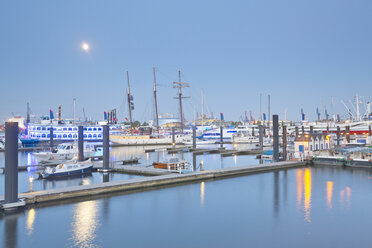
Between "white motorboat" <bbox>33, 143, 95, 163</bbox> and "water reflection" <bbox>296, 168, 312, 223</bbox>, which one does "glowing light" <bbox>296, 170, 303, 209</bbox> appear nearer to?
"water reflection" <bbox>296, 168, 312, 223</bbox>

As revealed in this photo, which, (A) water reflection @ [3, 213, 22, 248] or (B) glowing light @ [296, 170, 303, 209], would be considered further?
(B) glowing light @ [296, 170, 303, 209]

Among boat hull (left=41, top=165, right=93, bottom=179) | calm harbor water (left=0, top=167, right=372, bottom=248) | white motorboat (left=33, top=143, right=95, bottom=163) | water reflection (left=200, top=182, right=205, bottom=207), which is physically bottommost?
calm harbor water (left=0, top=167, right=372, bottom=248)

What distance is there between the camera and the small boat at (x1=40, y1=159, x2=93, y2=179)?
38875mm

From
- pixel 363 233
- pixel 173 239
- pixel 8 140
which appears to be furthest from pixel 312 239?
pixel 8 140

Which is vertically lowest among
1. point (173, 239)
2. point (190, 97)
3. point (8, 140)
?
point (173, 239)

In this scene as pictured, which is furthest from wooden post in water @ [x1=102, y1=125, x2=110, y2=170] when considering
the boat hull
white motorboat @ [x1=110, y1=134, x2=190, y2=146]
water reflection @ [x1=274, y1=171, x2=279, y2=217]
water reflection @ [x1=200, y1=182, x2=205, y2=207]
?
white motorboat @ [x1=110, y1=134, x2=190, y2=146]

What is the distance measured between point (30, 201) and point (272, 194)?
19.8m

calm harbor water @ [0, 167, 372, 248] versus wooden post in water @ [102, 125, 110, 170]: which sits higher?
wooden post in water @ [102, 125, 110, 170]

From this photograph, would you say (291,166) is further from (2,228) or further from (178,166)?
(2,228)

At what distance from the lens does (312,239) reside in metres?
18.1

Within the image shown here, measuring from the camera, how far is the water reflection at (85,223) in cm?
1771

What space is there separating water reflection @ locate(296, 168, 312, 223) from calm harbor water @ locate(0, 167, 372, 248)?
71 millimetres

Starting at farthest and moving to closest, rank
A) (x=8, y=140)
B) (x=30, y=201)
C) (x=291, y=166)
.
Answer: (x=291, y=166), (x=30, y=201), (x=8, y=140)

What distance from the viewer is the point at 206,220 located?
21.7 m
